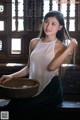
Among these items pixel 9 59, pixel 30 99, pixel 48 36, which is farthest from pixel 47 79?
pixel 9 59

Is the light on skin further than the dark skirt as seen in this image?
Yes

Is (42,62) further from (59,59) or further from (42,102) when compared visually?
(42,102)

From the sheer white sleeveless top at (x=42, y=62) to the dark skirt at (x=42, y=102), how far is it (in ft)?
0.21

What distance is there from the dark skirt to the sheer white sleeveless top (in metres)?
0.06

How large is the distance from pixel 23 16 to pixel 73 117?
2777mm

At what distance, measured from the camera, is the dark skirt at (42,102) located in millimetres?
2525

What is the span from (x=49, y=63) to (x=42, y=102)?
404mm

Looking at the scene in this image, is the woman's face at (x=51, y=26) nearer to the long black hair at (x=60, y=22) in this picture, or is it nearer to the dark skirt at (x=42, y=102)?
the long black hair at (x=60, y=22)

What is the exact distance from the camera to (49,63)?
2611mm

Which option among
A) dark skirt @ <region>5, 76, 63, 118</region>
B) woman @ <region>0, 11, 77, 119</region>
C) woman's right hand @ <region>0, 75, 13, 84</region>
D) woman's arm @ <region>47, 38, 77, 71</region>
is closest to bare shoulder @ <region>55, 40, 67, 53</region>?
woman @ <region>0, 11, 77, 119</region>

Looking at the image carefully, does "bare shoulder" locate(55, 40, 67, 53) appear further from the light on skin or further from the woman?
the light on skin

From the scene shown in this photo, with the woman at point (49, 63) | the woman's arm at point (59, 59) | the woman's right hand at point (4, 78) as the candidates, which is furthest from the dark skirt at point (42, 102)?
the woman's right hand at point (4, 78)

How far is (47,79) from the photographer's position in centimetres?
266

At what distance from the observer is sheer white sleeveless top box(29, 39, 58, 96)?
2.63m
